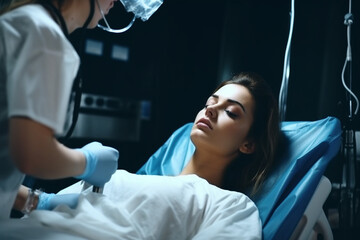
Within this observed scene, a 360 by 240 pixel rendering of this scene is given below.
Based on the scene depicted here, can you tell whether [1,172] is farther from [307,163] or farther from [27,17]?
[307,163]

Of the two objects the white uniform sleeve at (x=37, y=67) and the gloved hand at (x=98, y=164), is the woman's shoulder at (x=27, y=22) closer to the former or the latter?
the white uniform sleeve at (x=37, y=67)

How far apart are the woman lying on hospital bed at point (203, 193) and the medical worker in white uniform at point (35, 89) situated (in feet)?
0.88

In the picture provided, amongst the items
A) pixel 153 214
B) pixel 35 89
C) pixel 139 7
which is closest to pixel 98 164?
pixel 153 214

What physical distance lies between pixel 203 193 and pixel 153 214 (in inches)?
9.6

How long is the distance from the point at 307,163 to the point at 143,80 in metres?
1.84

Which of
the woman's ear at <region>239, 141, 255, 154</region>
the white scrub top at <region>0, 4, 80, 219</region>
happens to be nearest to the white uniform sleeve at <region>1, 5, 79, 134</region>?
the white scrub top at <region>0, 4, 80, 219</region>

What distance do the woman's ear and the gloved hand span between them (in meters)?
0.69

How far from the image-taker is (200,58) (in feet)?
9.82

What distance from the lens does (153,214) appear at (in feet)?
3.91

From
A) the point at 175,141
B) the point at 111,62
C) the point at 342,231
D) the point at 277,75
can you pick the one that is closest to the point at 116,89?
the point at 111,62

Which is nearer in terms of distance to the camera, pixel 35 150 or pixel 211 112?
pixel 35 150

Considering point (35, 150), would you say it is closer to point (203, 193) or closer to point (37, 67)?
point (37, 67)

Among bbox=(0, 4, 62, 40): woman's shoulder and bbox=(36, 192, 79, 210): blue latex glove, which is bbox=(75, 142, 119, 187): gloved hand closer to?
bbox=(36, 192, 79, 210): blue latex glove

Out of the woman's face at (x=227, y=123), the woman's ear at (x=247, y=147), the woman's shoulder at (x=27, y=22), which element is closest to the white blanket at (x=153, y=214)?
the woman's face at (x=227, y=123)
